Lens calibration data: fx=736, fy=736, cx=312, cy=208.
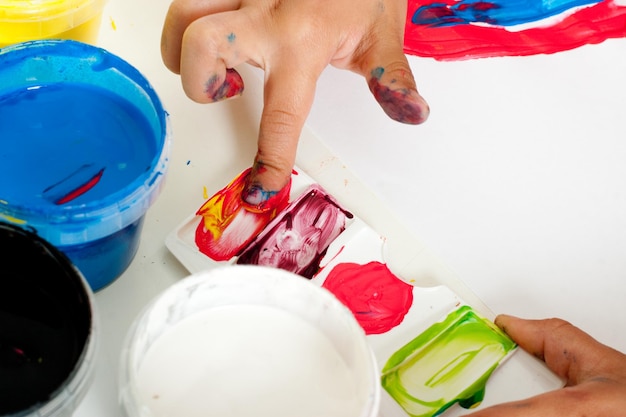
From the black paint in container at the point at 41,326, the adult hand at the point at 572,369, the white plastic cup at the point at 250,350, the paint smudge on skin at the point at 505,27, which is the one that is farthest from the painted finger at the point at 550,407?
the paint smudge on skin at the point at 505,27

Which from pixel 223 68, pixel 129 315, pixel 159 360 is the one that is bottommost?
pixel 129 315

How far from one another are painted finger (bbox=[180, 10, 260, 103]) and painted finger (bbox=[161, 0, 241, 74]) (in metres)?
0.04

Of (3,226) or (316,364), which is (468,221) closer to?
(316,364)

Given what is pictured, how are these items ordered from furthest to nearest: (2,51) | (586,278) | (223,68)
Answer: (586,278)
(223,68)
(2,51)

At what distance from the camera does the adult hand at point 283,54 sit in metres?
0.82

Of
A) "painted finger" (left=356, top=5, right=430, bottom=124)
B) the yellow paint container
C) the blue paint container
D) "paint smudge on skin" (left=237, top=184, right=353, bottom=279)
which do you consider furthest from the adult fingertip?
the yellow paint container

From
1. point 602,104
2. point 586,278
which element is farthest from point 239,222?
point 602,104

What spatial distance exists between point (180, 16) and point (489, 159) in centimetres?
46

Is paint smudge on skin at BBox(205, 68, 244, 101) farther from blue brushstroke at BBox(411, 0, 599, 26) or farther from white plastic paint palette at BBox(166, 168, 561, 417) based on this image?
blue brushstroke at BBox(411, 0, 599, 26)

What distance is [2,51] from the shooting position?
2.44 ft

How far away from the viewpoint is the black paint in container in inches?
22.2

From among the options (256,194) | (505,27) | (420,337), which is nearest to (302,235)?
(256,194)

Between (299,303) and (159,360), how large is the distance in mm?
132

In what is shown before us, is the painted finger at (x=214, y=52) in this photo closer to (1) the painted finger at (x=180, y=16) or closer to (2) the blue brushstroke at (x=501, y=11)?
(1) the painted finger at (x=180, y=16)
